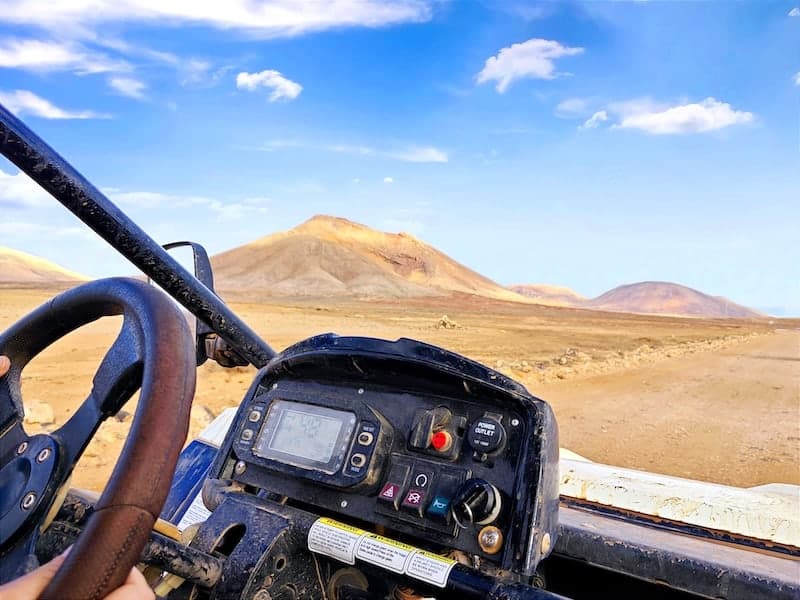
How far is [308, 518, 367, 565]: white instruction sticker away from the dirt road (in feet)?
18.9

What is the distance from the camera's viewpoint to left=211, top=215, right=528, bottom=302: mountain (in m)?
67.8

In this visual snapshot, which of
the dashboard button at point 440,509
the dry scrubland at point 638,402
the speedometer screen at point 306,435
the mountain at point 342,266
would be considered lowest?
the dry scrubland at point 638,402

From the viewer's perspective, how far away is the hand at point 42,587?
859 millimetres

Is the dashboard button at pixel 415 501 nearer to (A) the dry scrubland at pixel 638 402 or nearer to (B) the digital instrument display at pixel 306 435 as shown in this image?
(B) the digital instrument display at pixel 306 435

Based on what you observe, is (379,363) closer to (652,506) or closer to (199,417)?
(652,506)

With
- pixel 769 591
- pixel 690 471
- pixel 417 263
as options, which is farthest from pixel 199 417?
pixel 417 263

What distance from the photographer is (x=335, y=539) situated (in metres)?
1.46

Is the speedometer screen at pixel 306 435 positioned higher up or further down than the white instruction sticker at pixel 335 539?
higher up

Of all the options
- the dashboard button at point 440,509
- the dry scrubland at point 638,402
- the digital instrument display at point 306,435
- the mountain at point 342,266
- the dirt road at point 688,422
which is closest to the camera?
the dashboard button at point 440,509

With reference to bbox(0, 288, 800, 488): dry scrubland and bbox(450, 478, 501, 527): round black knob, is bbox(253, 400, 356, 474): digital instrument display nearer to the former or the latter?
bbox(450, 478, 501, 527): round black knob

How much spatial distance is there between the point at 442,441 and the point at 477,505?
0.59 ft

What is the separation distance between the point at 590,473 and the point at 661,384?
402 inches

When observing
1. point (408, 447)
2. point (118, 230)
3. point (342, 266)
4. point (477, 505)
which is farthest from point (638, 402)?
point (342, 266)

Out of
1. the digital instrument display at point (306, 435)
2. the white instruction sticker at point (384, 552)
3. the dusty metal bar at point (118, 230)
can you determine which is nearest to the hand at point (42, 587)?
the white instruction sticker at point (384, 552)
